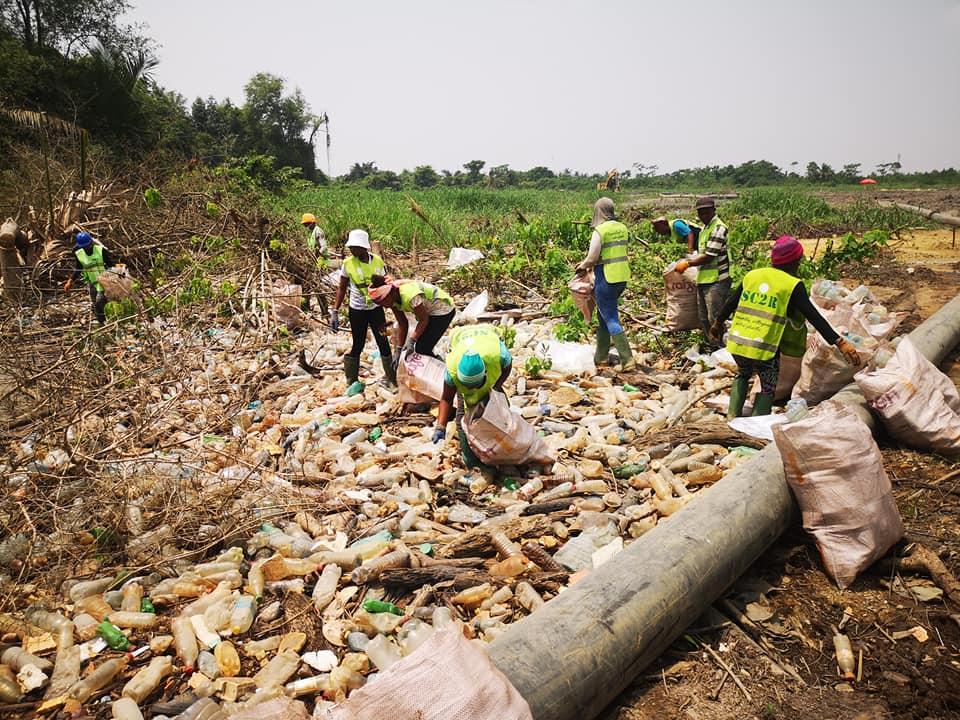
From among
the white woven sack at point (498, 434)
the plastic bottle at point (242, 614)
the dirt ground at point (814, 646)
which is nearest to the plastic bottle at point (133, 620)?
the plastic bottle at point (242, 614)

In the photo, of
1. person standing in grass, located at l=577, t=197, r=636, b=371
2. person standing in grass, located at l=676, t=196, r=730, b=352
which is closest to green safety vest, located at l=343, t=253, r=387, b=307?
person standing in grass, located at l=577, t=197, r=636, b=371

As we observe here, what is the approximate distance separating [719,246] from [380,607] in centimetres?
477

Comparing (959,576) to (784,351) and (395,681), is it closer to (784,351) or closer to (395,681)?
(784,351)

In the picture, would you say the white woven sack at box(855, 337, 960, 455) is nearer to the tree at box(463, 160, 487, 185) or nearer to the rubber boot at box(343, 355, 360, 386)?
the rubber boot at box(343, 355, 360, 386)

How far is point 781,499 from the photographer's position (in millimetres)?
2893

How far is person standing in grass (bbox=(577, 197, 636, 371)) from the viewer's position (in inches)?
226

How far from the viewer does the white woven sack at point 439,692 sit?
1.59 m

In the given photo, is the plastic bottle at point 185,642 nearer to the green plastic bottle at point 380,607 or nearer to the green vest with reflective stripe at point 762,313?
the green plastic bottle at point 380,607

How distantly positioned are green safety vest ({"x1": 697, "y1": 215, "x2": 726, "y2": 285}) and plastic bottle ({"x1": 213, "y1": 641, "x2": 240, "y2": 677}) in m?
5.32

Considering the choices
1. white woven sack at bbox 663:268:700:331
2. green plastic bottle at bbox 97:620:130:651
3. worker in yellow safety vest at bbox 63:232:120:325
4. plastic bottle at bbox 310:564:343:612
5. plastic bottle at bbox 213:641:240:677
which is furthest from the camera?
worker in yellow safety vest at bbox 63:232:120:325

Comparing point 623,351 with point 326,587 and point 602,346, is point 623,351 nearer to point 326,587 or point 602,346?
point 602,346

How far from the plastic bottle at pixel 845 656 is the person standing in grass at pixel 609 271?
12.0 ft

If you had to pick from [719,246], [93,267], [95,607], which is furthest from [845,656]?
[93,267]

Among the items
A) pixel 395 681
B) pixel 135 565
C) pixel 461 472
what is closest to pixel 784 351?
pixel 461 472
